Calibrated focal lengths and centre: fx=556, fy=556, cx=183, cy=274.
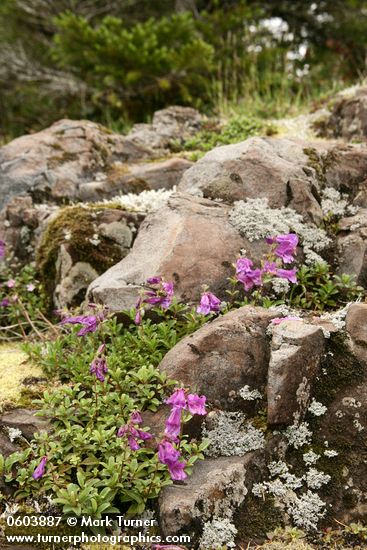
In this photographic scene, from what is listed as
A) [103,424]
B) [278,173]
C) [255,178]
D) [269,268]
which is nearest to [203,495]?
[103,424]

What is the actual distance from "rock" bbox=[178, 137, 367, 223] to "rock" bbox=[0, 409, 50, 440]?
106 inches

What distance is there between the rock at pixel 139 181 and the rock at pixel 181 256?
1.91 m

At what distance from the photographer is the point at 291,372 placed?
3.41 meters

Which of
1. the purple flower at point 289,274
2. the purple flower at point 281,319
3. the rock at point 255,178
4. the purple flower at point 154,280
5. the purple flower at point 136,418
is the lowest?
the purple flower at point 136,418

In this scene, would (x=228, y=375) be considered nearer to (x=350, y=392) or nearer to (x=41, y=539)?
(x=350, y=392)

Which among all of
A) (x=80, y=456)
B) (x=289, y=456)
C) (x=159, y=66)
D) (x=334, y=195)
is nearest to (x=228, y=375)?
(x=289, y=456)

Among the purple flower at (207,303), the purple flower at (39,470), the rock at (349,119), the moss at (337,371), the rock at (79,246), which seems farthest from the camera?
the rock at (349,119)

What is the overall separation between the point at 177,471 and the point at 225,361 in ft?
2.79

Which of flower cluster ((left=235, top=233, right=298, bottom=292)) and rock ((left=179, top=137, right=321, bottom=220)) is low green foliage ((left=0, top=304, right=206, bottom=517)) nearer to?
flower cluster ((left=235, top=233, right=298, bottom=292))

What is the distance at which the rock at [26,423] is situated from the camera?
372cm

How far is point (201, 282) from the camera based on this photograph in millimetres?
4574

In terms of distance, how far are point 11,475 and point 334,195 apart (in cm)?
402

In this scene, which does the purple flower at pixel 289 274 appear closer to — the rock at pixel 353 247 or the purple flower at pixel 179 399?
the rock at pixel 353 247

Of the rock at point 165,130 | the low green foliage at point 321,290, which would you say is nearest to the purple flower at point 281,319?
the low green foliage at point 321,290
